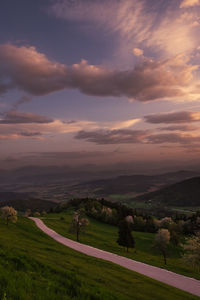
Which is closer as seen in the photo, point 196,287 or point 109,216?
point 196,287

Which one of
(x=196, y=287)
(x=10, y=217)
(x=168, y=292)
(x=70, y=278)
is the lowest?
(x=10, y=217)

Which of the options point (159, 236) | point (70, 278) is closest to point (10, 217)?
point (159, 236)

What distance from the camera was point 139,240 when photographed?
432 ft

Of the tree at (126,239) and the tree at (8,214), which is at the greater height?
the tree at (8,214)

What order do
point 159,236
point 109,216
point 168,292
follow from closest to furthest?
1. point 168,292
2. point 159,236
3. point 109,216

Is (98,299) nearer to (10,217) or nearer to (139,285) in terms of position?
(139,285)

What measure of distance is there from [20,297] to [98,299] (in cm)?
500

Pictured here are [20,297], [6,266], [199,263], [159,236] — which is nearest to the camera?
[20,297]

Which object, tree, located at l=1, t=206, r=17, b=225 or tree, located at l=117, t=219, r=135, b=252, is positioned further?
tree, located at l=1, t=206, r=17, b=225

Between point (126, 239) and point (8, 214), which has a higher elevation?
point (8, 214)

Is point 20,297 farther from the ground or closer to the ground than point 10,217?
farther from the ground

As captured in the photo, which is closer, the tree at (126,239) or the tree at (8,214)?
the tree at (126,239)

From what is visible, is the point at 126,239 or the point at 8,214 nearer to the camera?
the point at 126,239

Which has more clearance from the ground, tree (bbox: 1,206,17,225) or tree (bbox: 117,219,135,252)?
tree (bbox: 1,206,17,225)
